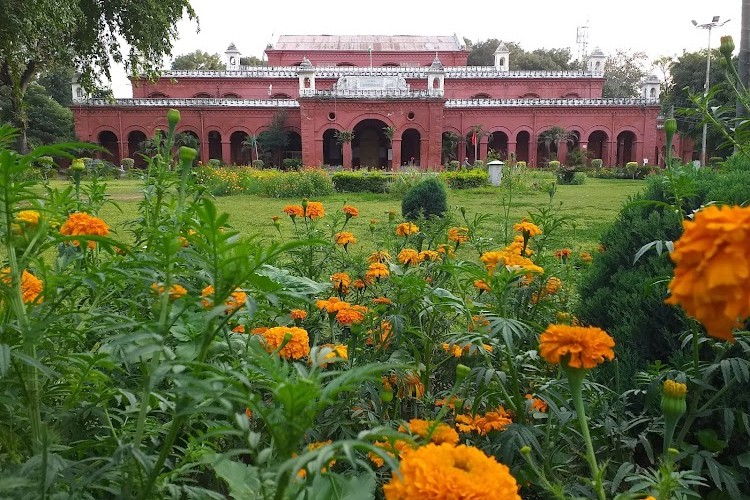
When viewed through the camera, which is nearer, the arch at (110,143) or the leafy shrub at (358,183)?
the leafy shrub at (358,183)

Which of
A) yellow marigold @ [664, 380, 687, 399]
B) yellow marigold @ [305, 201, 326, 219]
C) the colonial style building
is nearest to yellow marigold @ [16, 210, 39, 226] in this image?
yellow marigold @ [664, 380, 687, 399]

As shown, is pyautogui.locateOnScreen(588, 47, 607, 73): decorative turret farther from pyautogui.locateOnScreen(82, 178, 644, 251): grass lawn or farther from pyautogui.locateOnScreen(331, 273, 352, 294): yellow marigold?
pyautogui.locateOnScreen(331, 273, 352, 294): yellow marigold

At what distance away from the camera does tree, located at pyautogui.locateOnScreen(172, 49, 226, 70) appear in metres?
32.4

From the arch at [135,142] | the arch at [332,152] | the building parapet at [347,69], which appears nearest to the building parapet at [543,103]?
the building parapet at [347,69]

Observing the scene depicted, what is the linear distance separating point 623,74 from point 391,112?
77.0 feet

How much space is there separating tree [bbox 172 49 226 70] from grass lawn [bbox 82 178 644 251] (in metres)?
22.4

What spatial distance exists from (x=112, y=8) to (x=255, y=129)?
1061cm

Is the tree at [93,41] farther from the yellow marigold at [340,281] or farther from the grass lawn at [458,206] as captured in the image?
the yellow marigold at [340,281]

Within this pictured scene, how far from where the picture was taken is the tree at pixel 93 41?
9.02 metres

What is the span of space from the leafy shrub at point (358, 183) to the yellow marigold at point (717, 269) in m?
13.0

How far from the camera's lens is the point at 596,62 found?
75.6ft

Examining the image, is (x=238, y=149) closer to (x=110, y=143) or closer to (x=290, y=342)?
(x=110, y=143)

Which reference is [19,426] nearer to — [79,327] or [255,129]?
[79,327]

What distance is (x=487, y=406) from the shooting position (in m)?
1.57
